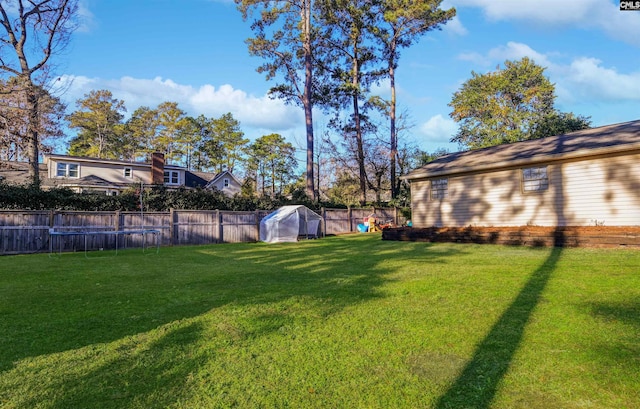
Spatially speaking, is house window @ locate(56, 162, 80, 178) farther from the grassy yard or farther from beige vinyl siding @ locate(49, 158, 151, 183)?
the grassy yard

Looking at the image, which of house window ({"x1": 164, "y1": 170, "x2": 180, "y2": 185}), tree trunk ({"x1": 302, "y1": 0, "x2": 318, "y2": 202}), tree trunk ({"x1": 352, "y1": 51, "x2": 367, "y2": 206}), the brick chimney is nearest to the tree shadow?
tree trunk ({"x1": 302, "y1": 0, "x2": 318, "y2": 202})

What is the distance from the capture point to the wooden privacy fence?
38.2 ft

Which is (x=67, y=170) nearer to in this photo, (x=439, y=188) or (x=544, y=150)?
(x=439, y=188)

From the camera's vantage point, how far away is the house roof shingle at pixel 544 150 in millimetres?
10930

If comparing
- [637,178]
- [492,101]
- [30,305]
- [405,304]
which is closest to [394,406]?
[405,304]

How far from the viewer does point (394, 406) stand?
2.15 metres

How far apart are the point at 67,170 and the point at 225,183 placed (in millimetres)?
13375

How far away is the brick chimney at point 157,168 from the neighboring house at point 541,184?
2195cm

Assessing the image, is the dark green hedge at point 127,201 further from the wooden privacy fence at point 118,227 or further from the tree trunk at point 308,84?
the tree trunk at point 308,84

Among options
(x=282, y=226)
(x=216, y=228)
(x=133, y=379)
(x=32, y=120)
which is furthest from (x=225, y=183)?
(x=133, y=379)

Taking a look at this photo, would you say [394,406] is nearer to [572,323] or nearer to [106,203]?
[572,323]

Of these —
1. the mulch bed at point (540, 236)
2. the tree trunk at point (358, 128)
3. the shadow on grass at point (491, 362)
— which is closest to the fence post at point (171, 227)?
the mulch bed at point (540, 236)

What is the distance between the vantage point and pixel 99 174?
28531 mm

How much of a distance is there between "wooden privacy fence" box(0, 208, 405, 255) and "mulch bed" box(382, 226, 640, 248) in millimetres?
7054
